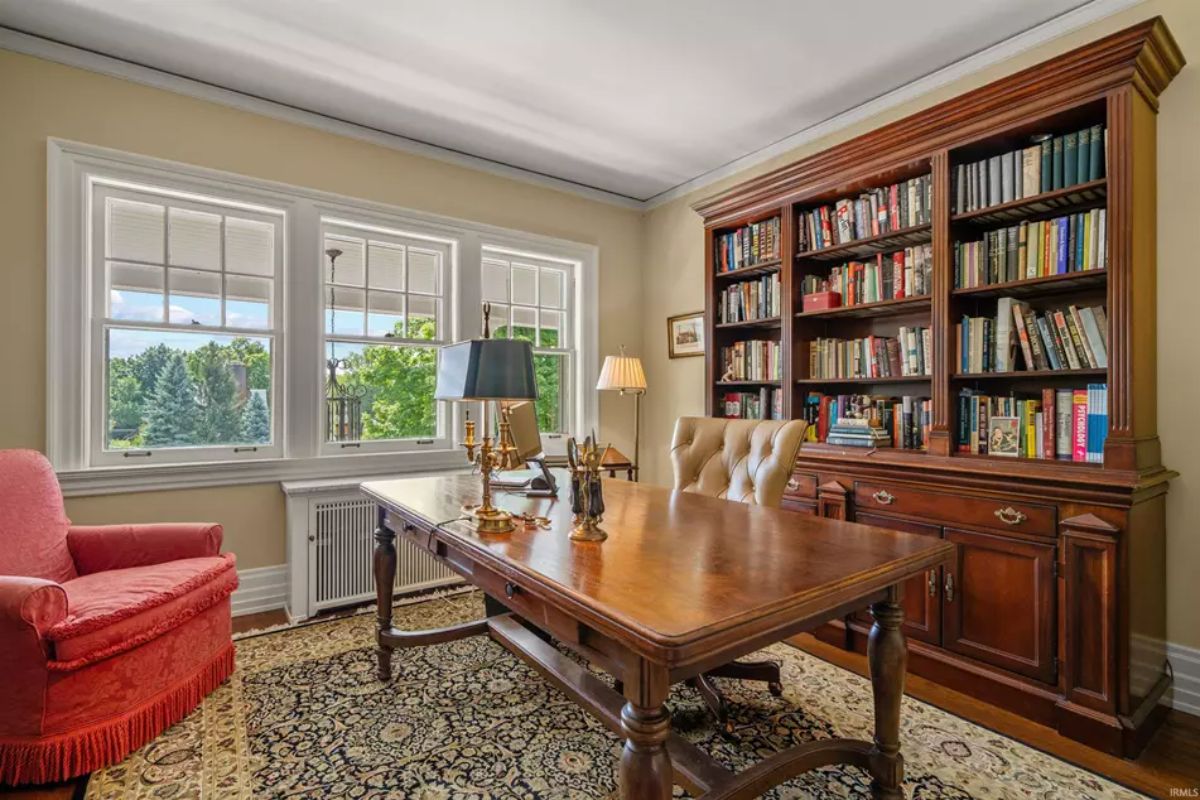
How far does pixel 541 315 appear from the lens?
14.3 feet

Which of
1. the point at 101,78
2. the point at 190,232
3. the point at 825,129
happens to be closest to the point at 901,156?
the point at 825,129

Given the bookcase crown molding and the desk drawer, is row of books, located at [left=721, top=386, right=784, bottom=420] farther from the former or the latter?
the desk drawer

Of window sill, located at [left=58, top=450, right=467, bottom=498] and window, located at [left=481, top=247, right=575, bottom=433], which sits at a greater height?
window, located at [left=481, top=247, right=575, bottom=433]

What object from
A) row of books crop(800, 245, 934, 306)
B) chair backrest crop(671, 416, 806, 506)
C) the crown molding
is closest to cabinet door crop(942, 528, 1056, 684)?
chair backrest crop(671, 416, 806, 506)

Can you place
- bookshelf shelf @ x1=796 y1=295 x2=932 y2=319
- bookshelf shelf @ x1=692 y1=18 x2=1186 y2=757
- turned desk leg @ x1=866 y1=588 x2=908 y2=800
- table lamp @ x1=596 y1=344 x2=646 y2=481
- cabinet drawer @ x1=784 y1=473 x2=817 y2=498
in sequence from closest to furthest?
turned desk leg @ x1=866 y1=588 x2=908 y2=800 < bookshelf shelf @ x1=692 y1=18 x2=1186 y2=757 < bookshelf shelf @ x1=796 y1=295 x2=932 y2=319 < cabinet drawer @ x1=784 y1=473 x2=817 y2=498 < table lamp @ x1=596 y1=344 x2=646 y2=481

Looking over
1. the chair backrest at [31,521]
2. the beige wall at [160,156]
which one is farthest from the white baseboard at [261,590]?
the chair backrest at [31,521]

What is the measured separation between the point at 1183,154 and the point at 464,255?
352cm

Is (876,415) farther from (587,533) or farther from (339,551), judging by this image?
(339,551)

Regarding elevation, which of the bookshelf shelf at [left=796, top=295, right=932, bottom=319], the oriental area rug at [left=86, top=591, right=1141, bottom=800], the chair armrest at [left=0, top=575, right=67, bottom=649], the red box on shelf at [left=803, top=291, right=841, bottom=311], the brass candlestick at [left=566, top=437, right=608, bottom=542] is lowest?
the oriental area rug at [left=86, top=591, right=1141, bottom=800]

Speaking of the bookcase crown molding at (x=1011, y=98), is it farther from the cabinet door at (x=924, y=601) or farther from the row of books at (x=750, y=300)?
the cabinet door at (x=924, y=601)

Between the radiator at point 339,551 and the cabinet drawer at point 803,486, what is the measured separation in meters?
1.99

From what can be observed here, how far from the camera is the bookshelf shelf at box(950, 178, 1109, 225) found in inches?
85.0

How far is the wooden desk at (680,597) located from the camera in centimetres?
103

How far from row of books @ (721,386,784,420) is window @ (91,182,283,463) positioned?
2.70m
